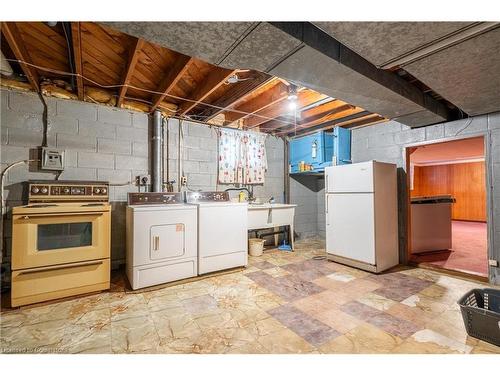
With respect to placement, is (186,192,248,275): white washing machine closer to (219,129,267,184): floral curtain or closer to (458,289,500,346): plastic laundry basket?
(219,129,267,184): floral curtain

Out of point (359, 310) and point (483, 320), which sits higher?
point (483, 320)

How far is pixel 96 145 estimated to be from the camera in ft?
10.5

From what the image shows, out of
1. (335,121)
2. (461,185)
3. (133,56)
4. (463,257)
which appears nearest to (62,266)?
(133,56)

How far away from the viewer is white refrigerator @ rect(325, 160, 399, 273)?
3156 mm

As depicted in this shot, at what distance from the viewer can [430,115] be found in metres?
2.89

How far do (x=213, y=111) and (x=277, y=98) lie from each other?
1.13 metres

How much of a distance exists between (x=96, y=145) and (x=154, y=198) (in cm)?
111

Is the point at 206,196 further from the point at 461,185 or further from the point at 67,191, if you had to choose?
the point at 461,185

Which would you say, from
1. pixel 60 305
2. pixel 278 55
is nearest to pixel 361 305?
pixel 278 55

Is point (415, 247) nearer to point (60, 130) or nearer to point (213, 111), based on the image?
A: point (213, 111)

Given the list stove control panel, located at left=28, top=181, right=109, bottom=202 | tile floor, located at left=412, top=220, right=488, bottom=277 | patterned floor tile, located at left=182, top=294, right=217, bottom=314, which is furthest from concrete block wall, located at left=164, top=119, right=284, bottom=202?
tile floor, located at left=412, top=220, right=488, bottom=277

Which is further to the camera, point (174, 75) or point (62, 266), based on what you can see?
point (174, 75)

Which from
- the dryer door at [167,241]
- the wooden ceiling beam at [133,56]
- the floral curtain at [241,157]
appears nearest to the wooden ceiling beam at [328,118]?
the floral curtain at [241,157]

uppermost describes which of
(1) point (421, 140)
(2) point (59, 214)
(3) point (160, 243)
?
(1) point (421, 140)
